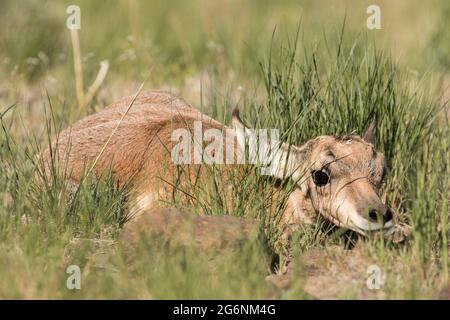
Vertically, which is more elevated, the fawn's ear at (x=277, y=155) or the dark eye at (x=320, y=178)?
the fawn's ear at (x=277, y=155)

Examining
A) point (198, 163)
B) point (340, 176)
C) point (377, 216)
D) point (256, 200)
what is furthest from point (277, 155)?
point (377, 216)

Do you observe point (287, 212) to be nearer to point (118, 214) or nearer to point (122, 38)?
point (118, 214)

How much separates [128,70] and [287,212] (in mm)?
5296

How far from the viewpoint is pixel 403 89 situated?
7938mm

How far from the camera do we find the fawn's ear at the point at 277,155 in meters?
6.86

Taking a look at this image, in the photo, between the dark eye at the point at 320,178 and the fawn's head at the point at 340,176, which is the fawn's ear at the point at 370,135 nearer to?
the fawn's head at the point at 340,176

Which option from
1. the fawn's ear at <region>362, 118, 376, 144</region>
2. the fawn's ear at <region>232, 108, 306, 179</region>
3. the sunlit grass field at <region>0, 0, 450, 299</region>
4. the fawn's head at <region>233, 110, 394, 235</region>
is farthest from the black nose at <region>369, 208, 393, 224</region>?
the fawn's ear at <region>362, 118, 376, 144</region>

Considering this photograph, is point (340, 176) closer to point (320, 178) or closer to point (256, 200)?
point (320, 178)

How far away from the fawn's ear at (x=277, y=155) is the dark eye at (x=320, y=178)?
0.48 feet

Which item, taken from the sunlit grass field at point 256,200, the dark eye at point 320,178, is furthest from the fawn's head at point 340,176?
the sunlit grass field at point 256,200

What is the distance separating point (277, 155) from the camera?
22.6 feet

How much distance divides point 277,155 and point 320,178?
36 cm
